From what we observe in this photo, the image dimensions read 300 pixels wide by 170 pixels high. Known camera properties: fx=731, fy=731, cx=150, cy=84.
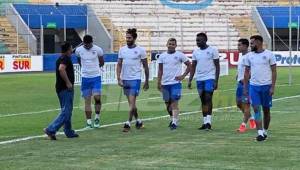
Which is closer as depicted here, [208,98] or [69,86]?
[69,86]

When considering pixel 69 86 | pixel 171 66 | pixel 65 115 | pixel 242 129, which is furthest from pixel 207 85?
pixel 65 115

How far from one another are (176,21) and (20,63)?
19.3 meters

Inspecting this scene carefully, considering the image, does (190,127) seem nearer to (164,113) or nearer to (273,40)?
(164,113)

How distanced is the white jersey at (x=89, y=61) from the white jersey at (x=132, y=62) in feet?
2.04

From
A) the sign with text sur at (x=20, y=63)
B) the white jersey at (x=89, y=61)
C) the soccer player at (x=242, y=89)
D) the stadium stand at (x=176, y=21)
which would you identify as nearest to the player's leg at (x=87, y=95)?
the white jersey at (x=89, y=61)

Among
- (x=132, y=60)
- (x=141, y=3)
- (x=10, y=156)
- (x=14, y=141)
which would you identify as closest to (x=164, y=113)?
(x=132, y=60)

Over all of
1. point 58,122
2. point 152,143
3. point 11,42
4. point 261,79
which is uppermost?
point 11,42

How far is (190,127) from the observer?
15.4 m

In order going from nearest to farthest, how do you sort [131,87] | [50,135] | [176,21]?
[50,135] → [131,87] → [176,21]

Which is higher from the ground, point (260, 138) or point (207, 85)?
point (207, 85)

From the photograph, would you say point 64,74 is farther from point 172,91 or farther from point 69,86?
point 172,91

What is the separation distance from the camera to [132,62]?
597 inches

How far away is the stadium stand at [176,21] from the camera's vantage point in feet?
187

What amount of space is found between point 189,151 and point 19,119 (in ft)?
23.6
